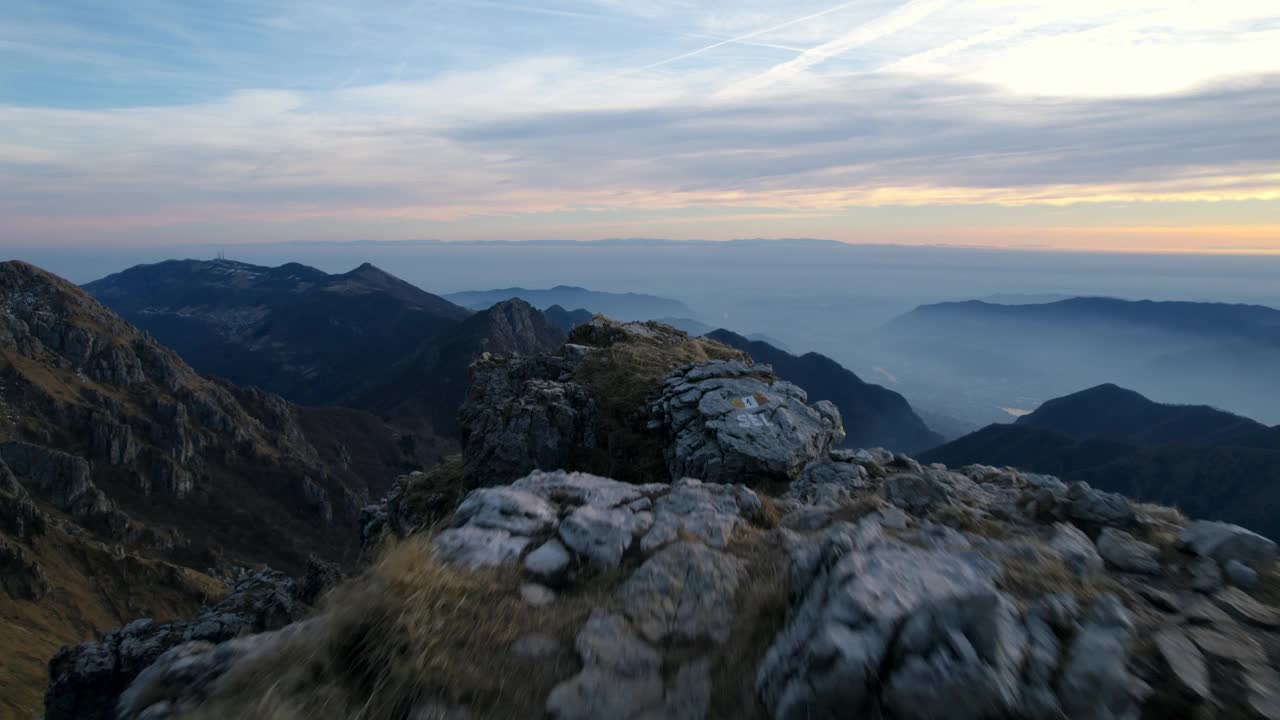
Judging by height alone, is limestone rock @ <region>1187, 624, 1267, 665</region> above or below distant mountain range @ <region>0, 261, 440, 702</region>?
above

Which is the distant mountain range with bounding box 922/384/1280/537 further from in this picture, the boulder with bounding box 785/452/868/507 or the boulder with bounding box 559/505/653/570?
the boulder with bounding box 559/505/653/570

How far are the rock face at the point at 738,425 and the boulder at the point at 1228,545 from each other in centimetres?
1049

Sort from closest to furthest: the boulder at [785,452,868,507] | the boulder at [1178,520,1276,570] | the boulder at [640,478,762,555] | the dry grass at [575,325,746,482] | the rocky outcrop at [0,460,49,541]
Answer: the boulder at [1178,520,1276,570]
the boulder at [640,478,762,555]
the boulder at [785,452,868,507]
the dry grass at [575,325,746,482]
the rocky outcrop at [0,460,49,541]

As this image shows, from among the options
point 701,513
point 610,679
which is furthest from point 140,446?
point 610,679

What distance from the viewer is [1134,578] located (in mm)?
7691

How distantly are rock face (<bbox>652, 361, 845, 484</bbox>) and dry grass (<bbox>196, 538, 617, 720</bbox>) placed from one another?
40.8 feet

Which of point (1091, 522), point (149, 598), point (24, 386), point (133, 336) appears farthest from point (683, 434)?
point (133, 336)

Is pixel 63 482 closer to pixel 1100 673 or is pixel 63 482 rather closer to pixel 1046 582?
pixel 1046 582

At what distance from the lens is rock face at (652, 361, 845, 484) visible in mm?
18609

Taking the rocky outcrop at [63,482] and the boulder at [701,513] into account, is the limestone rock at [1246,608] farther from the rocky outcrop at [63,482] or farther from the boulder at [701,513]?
the rocky outcrop at [63,482]

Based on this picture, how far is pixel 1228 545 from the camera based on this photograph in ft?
25.1

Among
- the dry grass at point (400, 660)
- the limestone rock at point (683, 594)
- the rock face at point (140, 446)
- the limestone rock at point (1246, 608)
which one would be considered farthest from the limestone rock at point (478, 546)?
the rock face at point (140, 446)

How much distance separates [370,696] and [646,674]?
8.32 feet

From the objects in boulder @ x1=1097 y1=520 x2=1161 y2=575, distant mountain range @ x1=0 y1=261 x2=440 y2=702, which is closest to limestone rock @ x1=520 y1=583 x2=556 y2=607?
boulder @ x1=1097 y1=520 x2=1161 y2=575
